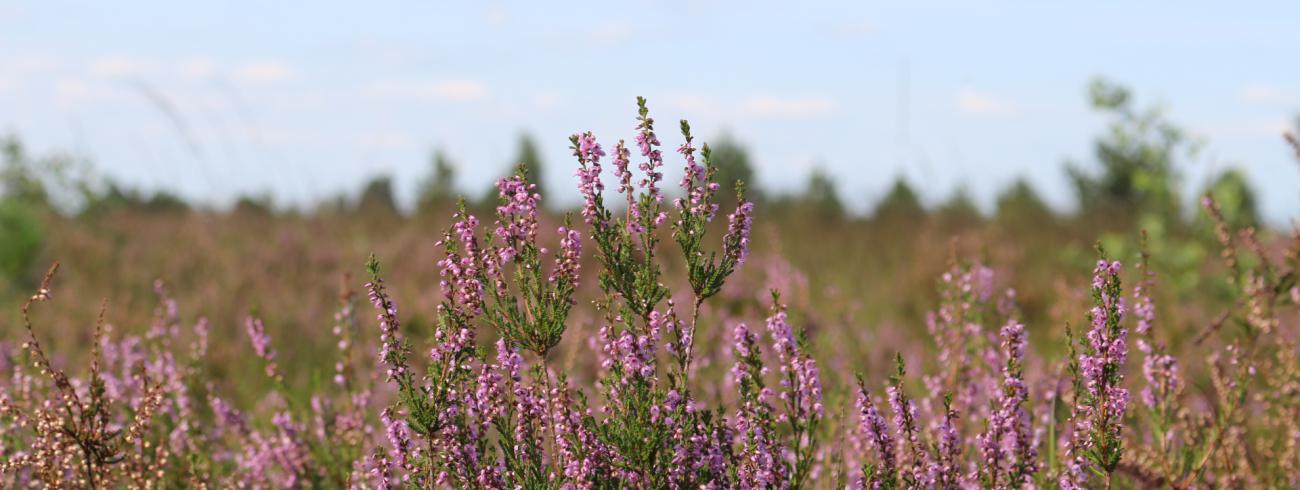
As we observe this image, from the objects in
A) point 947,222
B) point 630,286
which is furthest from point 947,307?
point 947,222

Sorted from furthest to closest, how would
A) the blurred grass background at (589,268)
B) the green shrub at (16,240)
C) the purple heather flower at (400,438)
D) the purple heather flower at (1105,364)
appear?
the green shrub at (16,240) → the blurred grass background at (589,268) → the purple heather flower at (400,438) → the purple heather flower at (1105,364)

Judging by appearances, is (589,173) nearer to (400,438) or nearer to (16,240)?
(400,438)

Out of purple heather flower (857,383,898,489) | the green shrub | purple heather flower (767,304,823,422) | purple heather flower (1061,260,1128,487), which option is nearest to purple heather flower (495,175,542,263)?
purple heather flower (767,304,823,422)

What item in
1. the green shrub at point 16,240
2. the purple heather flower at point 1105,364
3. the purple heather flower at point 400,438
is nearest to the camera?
the purple heather flower at point 1105,364

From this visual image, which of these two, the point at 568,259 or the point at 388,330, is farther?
the point at 388,330

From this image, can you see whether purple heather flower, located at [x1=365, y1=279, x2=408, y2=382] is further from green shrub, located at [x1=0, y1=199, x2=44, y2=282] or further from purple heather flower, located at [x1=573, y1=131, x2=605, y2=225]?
green shrub, located at [x1=0, y1=199, x2=44, y2=282]

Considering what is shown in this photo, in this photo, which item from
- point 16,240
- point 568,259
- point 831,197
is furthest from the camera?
point 831,197

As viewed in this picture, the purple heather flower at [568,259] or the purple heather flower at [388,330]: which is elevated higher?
the purple heather flower at [568,259]

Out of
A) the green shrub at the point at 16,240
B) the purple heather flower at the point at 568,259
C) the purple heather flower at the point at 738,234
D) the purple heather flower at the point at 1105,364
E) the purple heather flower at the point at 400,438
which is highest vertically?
the green shrub at the point at 16,240

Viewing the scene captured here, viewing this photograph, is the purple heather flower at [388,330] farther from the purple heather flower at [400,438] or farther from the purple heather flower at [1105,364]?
the purple heather flower at [1105,364]

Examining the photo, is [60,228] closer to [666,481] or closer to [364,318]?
[364,318]

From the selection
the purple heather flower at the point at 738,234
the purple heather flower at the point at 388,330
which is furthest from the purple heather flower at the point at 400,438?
the purple heather flower at the point at 738,234

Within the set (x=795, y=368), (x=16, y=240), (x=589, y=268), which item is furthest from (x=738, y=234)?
(x=16, y=240)

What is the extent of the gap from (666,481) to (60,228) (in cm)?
1749
